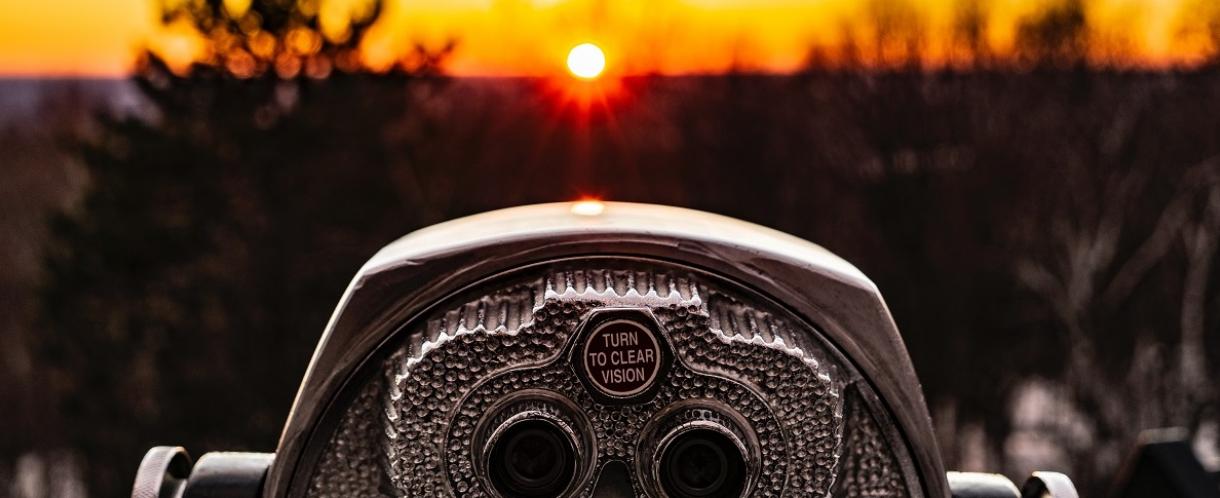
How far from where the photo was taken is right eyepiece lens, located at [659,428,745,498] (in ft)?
4.07

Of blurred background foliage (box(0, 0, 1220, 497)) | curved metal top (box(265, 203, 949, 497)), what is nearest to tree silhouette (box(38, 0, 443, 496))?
blurred background foliage (box(0, 0, 1220, 497))

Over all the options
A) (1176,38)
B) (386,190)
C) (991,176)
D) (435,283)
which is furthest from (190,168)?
(435,283)

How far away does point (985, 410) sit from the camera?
17.2m

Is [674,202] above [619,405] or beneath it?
above

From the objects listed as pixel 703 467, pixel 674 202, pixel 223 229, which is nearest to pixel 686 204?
pixel 674 202

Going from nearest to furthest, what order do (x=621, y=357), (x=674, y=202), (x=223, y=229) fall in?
(x=621, y=357) → (x=223, y=229) → (x=674, y=202)

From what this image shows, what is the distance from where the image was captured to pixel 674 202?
1812 cm

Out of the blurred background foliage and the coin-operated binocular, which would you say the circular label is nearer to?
the coin-operated binocular

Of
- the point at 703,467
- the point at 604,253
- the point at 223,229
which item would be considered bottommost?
the point at 703,467

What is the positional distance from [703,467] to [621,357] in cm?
14

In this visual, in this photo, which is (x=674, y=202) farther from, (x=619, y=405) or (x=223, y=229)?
(x=619, y=405)

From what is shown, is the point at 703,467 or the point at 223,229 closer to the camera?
the point at 703,467

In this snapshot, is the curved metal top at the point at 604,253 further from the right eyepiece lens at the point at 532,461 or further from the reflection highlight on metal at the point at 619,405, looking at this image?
the right eyepiece lens at the point at 532,461

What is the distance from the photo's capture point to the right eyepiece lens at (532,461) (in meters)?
1.24
